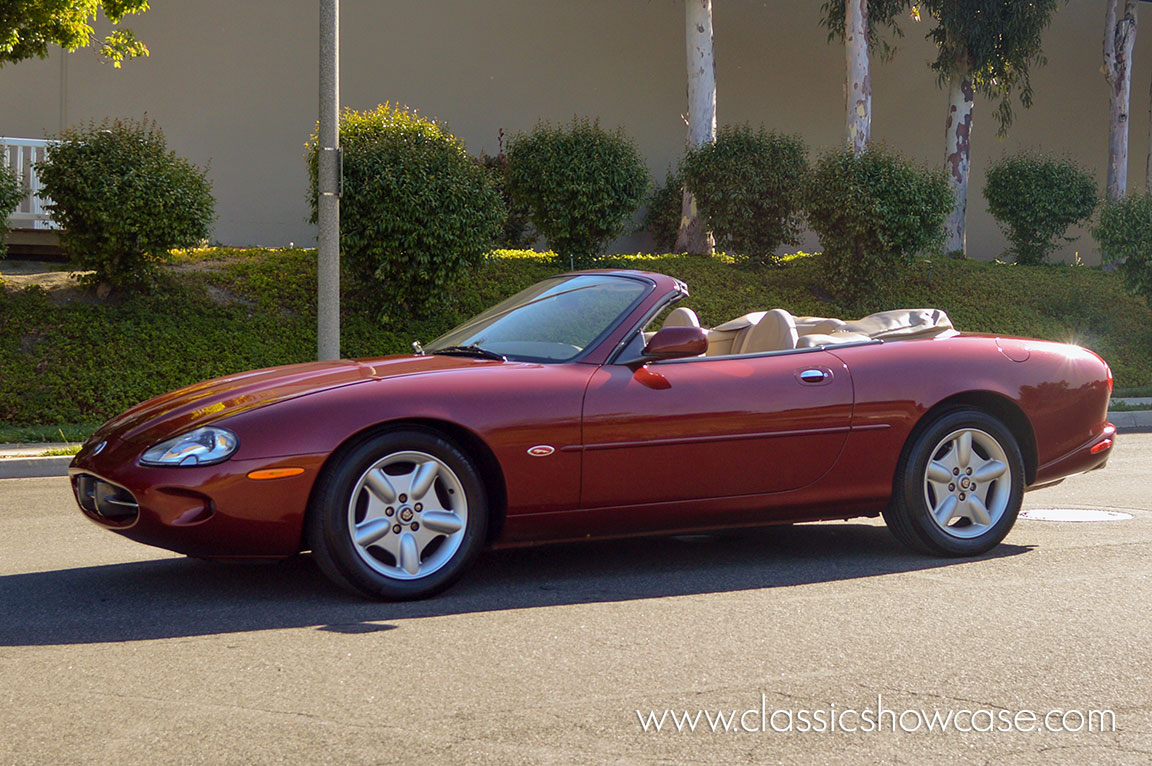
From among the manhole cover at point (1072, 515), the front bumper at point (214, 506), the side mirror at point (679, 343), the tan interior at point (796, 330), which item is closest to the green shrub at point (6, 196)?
the front bumper at point (214, 506)

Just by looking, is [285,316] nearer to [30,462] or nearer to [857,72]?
[30,462]

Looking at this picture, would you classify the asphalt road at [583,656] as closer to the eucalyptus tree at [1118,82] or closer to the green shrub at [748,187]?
the green shrub at [748,187]

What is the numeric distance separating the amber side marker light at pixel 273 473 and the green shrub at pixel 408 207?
857 centimetres

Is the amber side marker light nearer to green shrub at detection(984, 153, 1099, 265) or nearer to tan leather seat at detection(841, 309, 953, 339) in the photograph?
tan leather seat at detection(841, 309, 953, 339)

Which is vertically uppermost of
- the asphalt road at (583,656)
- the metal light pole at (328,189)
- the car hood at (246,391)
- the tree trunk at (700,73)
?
the tree trunk at (700,73)

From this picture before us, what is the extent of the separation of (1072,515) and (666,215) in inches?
521

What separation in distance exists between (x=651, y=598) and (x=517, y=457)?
821mm

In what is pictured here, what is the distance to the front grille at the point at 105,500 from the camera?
454 centimetres

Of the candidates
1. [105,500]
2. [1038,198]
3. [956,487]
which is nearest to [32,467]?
[105,500]

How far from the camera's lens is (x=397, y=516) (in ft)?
15.2

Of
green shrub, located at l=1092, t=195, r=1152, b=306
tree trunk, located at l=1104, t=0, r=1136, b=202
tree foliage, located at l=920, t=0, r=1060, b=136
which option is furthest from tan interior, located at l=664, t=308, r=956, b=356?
tree trunk, located at l=1104, t=0, r=1136, b=202

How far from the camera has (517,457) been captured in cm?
480

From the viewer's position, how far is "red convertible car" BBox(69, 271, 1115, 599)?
453cm

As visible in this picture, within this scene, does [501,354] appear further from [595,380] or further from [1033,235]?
[1033,235]
